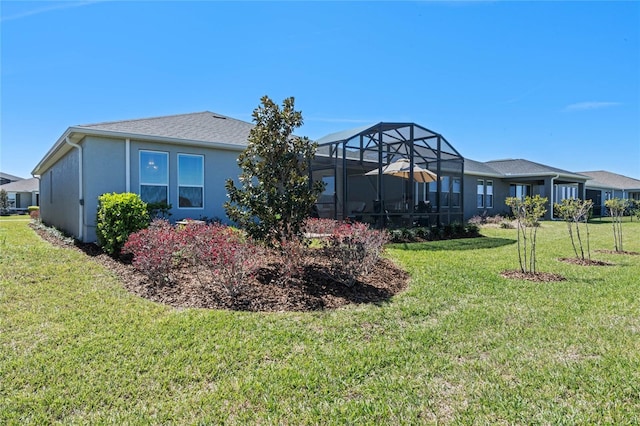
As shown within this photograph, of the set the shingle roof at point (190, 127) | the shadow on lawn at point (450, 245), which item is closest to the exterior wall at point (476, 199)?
the shadow on lawn at point (450, 245)

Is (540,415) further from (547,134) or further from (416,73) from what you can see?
(547,134)

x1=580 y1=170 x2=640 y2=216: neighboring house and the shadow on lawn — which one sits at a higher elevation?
x1=580 y1=170 x2=640 y2=216: neighboring house

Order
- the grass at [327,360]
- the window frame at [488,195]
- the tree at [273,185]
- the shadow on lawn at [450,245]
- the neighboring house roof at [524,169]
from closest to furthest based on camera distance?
the grass at [327,360], the tree at [273,185], the shadow on lawn at [450,245], the window frame at [488,195], the neighboring house roof at [524,169]

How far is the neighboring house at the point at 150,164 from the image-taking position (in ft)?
32.4

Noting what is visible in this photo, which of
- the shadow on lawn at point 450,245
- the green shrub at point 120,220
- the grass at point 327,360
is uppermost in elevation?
the green shrub at point 120,220

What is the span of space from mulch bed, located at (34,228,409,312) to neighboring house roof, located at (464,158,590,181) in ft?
57.1

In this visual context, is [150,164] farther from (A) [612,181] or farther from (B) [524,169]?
(A) [612,181]

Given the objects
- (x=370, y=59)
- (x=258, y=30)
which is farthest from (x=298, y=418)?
(x=370, y=59)

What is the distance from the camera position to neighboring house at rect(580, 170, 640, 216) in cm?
3449

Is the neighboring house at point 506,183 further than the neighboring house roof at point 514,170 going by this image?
No

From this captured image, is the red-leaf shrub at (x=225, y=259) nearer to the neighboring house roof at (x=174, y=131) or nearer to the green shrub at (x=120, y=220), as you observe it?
the green shrub at (x=120, y=220)

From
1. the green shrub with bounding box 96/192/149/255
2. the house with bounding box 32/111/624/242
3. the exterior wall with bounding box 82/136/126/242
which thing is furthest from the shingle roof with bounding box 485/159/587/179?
the green shrub with bounding box 96/192/149/255

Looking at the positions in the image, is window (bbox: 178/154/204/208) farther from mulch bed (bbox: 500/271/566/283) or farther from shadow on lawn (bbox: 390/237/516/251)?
Answer: mulch bed (bbox: 500/271/566/283)

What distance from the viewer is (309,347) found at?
3.68 metres
